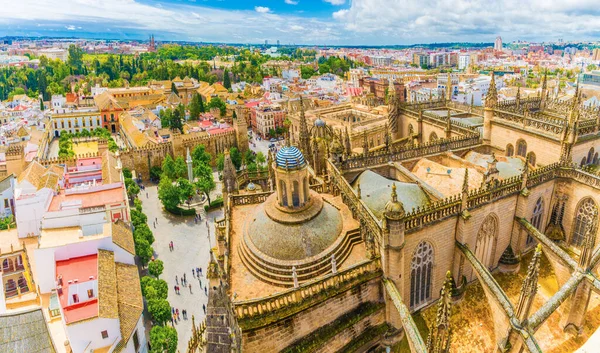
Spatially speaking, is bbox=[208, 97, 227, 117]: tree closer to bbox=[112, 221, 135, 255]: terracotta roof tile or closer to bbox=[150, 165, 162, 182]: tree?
bbox=[150, 165, 162, 182]: tree

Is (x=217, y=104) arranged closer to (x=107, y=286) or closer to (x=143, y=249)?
(x=143, y=249)

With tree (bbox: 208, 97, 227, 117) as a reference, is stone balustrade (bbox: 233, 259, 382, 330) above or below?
above

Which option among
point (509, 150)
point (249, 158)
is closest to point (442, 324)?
point (509, 150)

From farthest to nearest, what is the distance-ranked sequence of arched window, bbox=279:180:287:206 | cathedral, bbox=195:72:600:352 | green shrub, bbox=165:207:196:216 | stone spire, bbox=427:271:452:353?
green shrub, bbox=165:207:196:216 → arched window, bbox=279:180:287:206 → cathedral, bbox=195:72:600:352 → stone spire, bbox=427:271:452:353

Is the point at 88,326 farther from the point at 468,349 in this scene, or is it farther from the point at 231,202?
the point at 468,349

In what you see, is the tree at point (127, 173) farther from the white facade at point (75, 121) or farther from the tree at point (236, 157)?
the white facade at point (75, 121)

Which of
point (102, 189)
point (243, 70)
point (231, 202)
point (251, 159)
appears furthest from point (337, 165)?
point (243, 70)

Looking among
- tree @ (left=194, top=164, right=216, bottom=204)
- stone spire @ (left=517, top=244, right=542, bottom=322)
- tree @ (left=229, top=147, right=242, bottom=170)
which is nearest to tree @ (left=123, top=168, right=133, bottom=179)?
tree @ (left=194, top=164, right=216, bottom=204)
